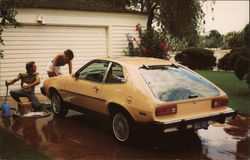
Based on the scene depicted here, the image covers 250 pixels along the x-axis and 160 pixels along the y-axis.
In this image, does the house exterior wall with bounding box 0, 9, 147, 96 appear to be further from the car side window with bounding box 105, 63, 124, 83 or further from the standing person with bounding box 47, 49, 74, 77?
the car side window with bounding box 105, 63, 124, 83

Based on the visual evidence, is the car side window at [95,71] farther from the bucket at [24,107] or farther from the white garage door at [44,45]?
the white garage door at [44,45]

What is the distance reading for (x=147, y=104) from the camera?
506 centimetres

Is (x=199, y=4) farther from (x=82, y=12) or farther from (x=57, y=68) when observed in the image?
(x=57, y=68)

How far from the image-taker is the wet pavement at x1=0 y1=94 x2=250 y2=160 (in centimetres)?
522

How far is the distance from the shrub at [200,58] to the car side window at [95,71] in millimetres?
16436

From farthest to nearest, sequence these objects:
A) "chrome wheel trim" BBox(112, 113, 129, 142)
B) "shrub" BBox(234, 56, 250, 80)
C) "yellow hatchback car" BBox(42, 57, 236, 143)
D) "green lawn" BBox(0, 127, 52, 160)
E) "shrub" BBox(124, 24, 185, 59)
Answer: "shrub" BBox(124, 24, 185, 59), "shrub" BBox(234, 56, 250, 80), "chrome wheel trim" BBox(112, 113, 129, 142), "yellow hatchback car" BBox(42, 57, 236, 143), "green lawn" BBox(0, 127, 52, 160)

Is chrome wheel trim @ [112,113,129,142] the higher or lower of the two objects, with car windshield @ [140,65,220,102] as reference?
lower

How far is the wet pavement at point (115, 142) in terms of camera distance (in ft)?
17.1

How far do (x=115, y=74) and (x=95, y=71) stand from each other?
71 centimetres

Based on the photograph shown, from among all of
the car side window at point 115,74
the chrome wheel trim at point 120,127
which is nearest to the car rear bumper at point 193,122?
the chrome wheel trim at point 120,127

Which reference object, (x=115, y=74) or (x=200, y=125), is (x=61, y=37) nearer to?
(x=115, y=74)

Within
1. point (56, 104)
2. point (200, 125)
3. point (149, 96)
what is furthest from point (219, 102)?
point (56, 104)

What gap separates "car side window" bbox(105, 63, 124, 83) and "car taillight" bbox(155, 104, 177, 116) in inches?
44.1

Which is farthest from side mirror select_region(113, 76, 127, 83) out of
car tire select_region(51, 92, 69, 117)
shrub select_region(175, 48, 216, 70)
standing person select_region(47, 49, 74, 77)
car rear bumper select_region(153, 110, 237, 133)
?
shrub select_region(175, 48, 216, 70)
